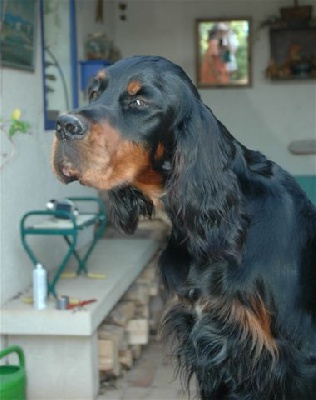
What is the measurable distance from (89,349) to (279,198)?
1372 millimetres

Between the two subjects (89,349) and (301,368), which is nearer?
(301,368)

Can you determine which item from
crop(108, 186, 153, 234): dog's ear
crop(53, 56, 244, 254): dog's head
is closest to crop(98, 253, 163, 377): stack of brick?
crop(108, 186, 153, 234): dog's ear

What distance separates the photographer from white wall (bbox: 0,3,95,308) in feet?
10.3

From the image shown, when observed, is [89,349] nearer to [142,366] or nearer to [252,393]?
[142,366]

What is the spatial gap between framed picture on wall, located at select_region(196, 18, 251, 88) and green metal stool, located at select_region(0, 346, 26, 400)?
356 centimetres

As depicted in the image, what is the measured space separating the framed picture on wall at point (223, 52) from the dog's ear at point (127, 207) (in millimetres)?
3934

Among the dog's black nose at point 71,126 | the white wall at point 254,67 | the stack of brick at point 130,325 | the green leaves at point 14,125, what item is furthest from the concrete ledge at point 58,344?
the white wall at point 254,67

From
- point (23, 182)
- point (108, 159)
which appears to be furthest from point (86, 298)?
point (108, 159)

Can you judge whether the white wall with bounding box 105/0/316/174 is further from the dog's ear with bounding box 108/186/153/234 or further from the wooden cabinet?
the dog's ear with bounding box 108/186/153/234

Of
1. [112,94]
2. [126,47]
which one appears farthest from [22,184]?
[126,47]

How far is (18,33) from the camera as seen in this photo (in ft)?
11.0

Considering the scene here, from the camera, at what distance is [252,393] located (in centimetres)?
197

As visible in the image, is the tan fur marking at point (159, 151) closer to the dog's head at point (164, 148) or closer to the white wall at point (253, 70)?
the dog's head at point (164, 148)

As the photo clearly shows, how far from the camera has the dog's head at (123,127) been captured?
1.68m
